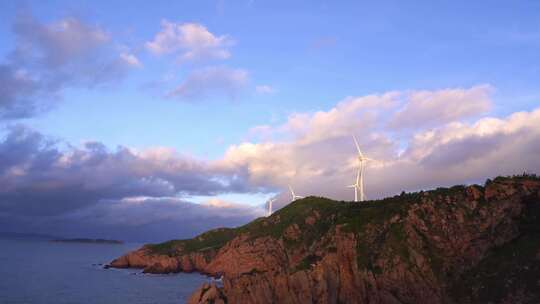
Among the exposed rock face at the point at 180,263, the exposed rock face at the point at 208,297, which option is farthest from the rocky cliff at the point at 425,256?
the exposed rock face at the point at 180,263

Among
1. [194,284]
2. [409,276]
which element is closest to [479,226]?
[409,276]

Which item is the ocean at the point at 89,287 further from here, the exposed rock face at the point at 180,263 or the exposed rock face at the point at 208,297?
the exposed rock face at the point at 208,297

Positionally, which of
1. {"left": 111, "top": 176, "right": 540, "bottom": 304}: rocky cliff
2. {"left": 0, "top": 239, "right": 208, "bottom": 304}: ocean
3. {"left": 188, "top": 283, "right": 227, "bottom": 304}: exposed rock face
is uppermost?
{"left": 111, "top": 176, "right": 540, "bottom": 304}: rocky cliff

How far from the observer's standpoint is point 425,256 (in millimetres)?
81750

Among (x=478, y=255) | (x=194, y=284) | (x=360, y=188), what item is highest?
(x=360, y=188)

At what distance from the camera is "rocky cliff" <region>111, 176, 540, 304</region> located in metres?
74.0

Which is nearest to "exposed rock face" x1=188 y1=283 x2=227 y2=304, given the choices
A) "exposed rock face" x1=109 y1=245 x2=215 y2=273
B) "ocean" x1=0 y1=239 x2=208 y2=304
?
"ocean" x1=0 y1=239 x2=208 y2=304

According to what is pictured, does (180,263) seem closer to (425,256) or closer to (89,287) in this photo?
(89,287)

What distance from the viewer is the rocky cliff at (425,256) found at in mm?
74000

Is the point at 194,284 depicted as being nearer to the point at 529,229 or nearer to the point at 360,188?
the point at 360,188

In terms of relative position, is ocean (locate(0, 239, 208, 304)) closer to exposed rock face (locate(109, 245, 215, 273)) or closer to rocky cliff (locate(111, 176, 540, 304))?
exposed rock face (locate(109, 245, 215, 273))

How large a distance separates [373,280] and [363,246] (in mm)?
8023

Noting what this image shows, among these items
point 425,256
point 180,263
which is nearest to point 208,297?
point 425,256

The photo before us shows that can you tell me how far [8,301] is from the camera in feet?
335
